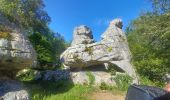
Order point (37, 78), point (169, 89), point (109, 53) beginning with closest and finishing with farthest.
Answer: point (169, 89), point (37, 78), point (109, 53)

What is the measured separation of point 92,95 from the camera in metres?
18.4

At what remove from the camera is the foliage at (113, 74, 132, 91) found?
20391 mm

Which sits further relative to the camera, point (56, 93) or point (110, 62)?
point (110, 62)

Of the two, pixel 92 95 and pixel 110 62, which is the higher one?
pixel 110 62

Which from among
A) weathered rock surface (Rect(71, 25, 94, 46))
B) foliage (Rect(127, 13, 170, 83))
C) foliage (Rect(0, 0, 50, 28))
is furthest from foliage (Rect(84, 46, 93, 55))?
foliage (Rect(0, 0, 50, 28))

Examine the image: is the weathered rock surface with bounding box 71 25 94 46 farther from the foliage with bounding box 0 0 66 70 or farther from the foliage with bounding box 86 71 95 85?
the foliage with bounding box 86 71 95 85

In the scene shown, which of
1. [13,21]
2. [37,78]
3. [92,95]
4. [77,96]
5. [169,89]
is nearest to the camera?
[169,89]

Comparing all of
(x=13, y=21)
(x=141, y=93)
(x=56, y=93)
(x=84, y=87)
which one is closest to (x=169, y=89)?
(x=141, y=93)

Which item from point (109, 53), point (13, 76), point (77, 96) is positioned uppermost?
point (109, 53)

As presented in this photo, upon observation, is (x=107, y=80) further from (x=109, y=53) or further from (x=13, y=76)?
(x=13, y=76)

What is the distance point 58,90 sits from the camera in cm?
1897

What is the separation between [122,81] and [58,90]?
13.8 ft

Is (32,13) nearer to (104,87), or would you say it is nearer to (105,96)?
(104,87)

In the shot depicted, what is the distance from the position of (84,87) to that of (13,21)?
239 inches
